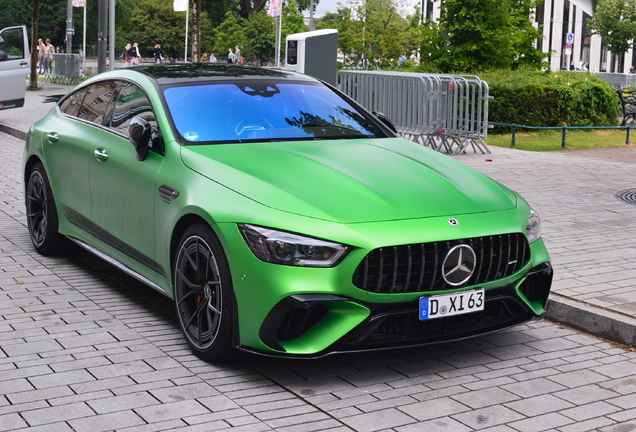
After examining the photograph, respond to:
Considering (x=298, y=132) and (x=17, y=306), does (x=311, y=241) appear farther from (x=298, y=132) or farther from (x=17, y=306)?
(x=17, y=306)

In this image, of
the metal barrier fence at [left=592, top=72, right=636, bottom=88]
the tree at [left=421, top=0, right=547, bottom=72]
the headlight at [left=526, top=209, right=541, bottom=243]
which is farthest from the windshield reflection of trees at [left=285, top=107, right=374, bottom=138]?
the metal barrier fence at [left=592, top=72, right=636, bottom=88]

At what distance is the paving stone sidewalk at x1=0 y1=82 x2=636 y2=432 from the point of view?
13.0 feet

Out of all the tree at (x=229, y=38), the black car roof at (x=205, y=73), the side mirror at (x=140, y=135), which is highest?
the tree at (x=229, y=38)

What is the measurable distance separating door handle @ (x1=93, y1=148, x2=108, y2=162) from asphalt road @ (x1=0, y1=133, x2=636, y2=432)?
100 cm

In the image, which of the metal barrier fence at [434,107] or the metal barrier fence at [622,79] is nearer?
the metal barrier fence at [434,107]

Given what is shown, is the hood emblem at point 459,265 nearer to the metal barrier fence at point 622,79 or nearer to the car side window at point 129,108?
the car side window at point 129,108

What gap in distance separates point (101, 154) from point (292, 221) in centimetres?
216

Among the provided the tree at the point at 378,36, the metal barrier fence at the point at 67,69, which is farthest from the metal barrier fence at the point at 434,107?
the metal barrier fence at the point at 67,69

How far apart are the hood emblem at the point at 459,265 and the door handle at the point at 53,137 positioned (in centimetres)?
369

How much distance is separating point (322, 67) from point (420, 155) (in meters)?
12.7

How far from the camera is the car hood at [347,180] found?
4430 mm

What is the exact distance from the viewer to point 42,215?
723 centimetres

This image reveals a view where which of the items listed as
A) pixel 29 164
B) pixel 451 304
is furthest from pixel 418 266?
pixel 29 164

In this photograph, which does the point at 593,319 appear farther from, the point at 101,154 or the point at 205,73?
the point at 101,154
